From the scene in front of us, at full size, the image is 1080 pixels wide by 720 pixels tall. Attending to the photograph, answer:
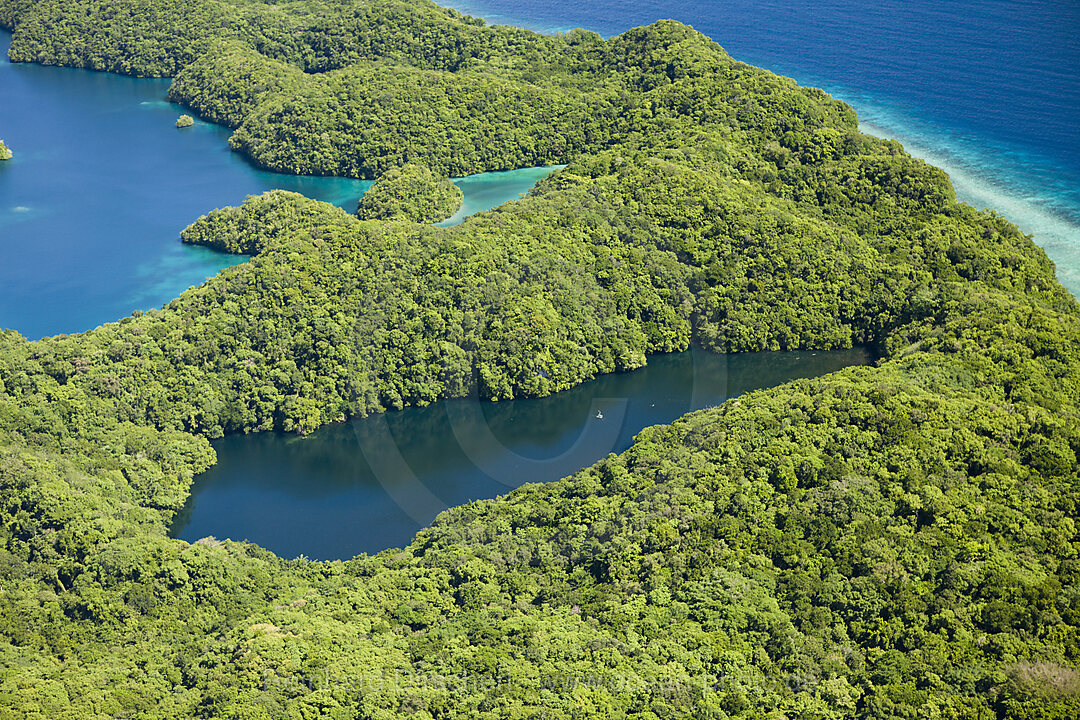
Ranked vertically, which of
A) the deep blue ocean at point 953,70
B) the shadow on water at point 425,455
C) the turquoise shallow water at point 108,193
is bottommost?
the shadow on water at point 425,455

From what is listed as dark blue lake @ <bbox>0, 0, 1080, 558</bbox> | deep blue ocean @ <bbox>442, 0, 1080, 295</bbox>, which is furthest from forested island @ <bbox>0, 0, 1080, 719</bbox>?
deep blue ocean @ <bbox>442, 0, 1080, 295</bbox>

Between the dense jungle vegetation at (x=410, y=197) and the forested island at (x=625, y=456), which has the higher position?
the dense jungle vegetation at (x=410, y=197)

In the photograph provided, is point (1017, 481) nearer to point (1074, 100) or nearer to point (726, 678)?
point (726, 678)

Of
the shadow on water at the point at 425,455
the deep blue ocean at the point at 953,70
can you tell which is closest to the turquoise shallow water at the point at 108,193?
the shadow on water at the point at 425,455

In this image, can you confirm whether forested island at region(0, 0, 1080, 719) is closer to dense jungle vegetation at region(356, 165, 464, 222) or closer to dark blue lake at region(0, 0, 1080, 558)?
dark blue lake at region(0, 0, 1080, 558)

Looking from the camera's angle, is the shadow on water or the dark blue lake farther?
the dark blue lake

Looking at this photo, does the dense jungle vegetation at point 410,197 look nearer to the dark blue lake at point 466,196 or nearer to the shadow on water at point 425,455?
the dark blue lake at point 466,196
